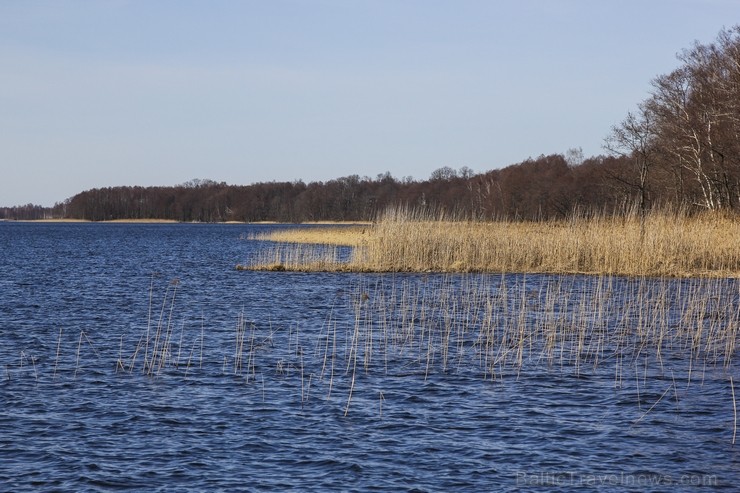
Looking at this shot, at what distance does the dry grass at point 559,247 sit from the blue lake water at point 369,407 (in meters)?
7.47

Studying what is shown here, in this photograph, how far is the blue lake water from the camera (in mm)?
8648

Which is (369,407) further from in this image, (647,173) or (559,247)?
(647,173)

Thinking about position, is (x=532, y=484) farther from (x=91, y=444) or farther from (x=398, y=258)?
(x=398, y=258)

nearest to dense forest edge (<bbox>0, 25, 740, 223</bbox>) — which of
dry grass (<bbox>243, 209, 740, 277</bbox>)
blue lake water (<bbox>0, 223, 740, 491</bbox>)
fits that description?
dry grass (<bbox>243, 209, 740, 277</bbox>)

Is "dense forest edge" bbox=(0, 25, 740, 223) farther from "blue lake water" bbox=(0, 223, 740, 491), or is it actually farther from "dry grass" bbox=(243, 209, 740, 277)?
"blue lake water" bbox=(0, 223, 740, 491)

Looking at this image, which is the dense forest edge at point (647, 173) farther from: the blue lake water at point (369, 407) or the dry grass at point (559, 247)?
the blue lake water at point (369, 407)

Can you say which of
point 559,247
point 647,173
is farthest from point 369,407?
point 647,173

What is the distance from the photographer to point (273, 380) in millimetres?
12953

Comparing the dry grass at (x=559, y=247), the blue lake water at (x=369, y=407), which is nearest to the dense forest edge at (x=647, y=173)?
the dry grass at (x=559, y=247)

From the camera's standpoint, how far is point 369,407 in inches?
444

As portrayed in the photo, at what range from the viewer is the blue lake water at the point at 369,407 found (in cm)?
865

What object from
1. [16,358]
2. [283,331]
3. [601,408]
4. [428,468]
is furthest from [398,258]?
[428,468]

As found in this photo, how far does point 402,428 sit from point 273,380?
3.26 meters

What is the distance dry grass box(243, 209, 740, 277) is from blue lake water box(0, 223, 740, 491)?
7465 millimetres
